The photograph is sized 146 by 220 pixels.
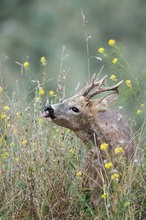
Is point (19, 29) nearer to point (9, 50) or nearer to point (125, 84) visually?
point (9, 50)

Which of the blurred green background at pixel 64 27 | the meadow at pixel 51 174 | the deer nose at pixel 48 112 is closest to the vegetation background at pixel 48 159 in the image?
the meadow at pixel 51 174

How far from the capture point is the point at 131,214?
304 inches

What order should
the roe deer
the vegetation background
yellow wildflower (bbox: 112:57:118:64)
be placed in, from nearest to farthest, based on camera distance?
the vegetation background, the roe deer, yellow wildflower (bbox: 112:57:118:64)

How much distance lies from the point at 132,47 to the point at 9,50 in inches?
112

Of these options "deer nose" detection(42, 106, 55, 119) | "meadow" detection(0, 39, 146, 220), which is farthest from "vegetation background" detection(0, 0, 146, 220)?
"deer nose" detection(42, 106, 55, 119)

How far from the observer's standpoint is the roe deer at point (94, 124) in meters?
8.45

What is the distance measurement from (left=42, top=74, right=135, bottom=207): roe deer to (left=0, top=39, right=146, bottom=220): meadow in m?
0.10

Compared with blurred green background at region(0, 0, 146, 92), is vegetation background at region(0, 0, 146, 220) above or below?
below

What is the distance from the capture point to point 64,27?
24.0 meters

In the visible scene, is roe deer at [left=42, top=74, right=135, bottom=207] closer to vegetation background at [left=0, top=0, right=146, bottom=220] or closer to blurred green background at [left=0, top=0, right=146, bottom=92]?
vegetation background at [left=0, top=0, right=146, bottom=220]

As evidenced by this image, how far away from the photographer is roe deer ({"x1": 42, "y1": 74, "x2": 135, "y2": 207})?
845 cm

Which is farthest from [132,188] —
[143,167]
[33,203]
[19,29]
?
[19,29]

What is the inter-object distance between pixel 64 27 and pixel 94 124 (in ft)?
50.3

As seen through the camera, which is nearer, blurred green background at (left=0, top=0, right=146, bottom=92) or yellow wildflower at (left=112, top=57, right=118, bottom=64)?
yellow wildflower at (left=112, top=57, right=118, bottom=64)
